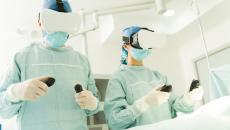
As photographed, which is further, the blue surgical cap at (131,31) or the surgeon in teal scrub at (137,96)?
the blue surgical cap at (131,31)

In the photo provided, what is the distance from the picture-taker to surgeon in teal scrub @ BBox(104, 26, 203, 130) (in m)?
1.49

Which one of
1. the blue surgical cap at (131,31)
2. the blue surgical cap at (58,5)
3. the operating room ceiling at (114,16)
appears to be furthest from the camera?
the operating room ceiling at (114,16)

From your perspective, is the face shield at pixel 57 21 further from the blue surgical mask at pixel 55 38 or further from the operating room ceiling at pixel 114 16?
the operating room ceiling at pixel 114 16

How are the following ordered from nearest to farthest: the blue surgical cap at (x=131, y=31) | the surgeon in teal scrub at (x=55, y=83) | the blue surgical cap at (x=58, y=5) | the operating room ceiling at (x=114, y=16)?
the surgeon in teal scrub at (x=55, y=83) < the blue surgical cap at (x=58, y=5) < the blue surgical cap at (x=131, y=31) < the operating room ceiling at (x=114, y=16)

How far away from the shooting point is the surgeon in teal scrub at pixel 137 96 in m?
1.49

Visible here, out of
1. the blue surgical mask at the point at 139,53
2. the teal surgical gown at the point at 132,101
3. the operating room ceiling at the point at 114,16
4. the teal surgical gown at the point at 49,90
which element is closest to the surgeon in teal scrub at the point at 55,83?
Result: the teal surgical gown at the point at 49,90

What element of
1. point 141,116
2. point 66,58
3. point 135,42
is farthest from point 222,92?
point 66,58

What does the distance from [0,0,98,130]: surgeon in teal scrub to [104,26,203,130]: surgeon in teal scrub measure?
159mm

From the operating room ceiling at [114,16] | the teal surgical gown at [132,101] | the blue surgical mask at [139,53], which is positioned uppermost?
the operating room ceiling at [114,16]

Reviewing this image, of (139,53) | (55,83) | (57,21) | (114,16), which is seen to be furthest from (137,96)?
(114,16)

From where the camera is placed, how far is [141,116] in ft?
5.31

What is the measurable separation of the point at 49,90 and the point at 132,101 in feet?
1.69

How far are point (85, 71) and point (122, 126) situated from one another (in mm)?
356

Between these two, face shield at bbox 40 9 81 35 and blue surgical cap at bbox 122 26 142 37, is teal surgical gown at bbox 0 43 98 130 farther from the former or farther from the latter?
blue surgical cap at bbox 122 26 142 37
